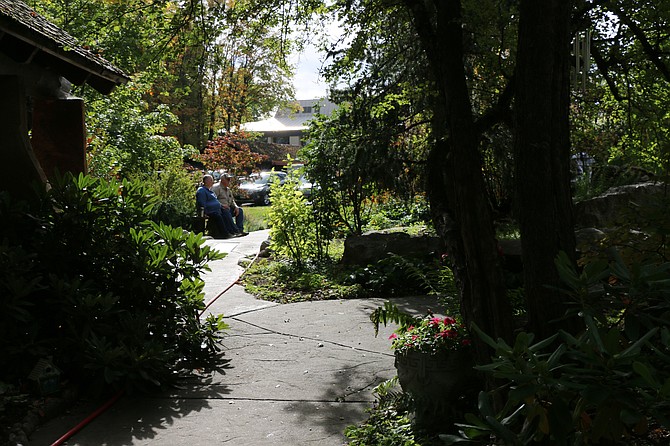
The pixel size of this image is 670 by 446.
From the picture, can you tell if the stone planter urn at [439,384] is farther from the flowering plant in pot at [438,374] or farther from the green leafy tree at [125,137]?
the green leafy tree at [125,137]

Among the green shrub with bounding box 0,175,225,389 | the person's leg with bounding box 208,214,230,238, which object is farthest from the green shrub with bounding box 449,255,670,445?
the person's leg with bounding box 208,214,230,238

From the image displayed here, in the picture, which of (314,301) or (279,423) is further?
(314,301)

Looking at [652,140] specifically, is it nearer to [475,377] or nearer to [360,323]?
[360,323]

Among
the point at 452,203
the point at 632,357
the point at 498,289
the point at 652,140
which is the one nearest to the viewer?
the point at 632,357

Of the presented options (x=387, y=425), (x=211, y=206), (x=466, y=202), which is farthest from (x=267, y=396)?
(x=211, y=206)

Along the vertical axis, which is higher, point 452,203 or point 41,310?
point 452,203

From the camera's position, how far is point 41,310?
627 centimetres

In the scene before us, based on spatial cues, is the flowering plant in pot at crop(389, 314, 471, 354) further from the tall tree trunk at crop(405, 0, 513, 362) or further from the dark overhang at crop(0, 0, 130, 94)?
the dark overhang at crop(0, 0, 130, 94)

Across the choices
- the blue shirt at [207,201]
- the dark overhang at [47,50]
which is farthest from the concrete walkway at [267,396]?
the blue shirt at [207,201]

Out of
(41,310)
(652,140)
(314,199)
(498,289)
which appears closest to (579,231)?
(652,140)

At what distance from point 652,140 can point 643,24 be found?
1375 millimetres

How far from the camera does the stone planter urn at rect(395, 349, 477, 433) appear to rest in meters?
4.80

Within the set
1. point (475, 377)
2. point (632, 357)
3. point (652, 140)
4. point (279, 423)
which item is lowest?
point (279, 423)

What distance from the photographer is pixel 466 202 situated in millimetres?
4633
